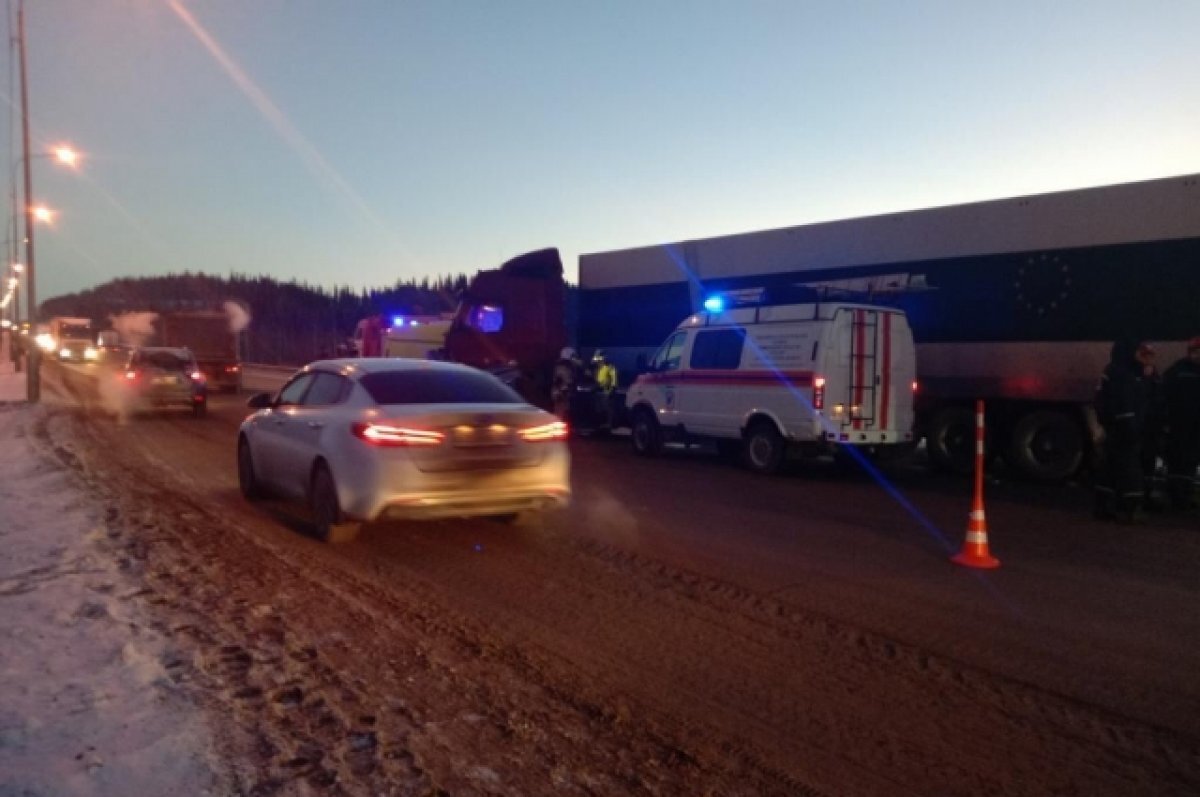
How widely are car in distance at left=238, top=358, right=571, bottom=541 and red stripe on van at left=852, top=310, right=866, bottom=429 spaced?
5.55 meters

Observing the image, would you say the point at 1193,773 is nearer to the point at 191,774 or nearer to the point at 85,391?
the point at 191,774

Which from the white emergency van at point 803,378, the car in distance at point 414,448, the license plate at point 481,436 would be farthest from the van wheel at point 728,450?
the license plate at point 481,436

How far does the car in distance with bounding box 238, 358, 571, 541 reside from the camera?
7770 mm

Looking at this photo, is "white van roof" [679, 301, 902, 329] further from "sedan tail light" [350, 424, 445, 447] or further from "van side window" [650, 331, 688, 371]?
"sedan tail light" [350, 424, 445, 447]

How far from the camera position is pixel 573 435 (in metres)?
19.8

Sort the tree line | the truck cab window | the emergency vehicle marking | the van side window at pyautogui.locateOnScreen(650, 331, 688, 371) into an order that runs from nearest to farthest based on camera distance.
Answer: the emergency vehicle marking, the van side window at pyautogui.locateOnScreen(650, 331, 688, 371), the truck cab window, the tree line

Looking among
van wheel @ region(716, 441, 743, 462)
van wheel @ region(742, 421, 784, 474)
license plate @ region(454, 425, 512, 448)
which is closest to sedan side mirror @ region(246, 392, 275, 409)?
license plate @ region(454, 425, 512, 448)

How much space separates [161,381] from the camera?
72.2ft

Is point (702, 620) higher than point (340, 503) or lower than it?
lower

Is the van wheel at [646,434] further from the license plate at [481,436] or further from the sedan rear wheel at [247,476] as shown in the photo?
the license plate at [481,436]

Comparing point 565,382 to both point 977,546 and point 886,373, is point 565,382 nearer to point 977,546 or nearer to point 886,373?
point 886,373

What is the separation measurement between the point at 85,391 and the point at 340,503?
29.4 metres

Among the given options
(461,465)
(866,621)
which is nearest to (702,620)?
(866,621)

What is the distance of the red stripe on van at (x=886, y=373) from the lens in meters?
13.1
